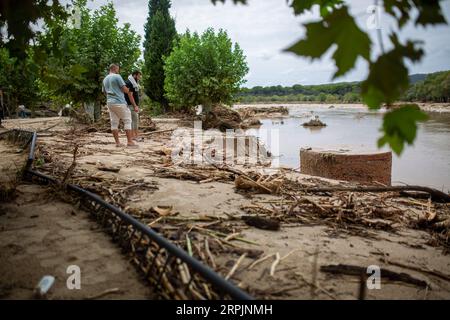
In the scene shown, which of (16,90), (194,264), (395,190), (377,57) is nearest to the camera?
(377,57)

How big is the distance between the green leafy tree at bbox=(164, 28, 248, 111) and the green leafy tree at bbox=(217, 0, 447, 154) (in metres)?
24.2

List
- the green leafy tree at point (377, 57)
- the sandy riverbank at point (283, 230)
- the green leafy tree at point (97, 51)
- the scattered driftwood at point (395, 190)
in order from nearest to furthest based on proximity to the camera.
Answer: the green leafy tree at point (377, 57) → the sandy riverbank at point (283, 230) → the scattered driftwood at point (395, 190) → the green leafy tree at point (97, 51)

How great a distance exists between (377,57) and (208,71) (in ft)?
83.9

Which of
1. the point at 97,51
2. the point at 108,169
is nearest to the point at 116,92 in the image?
the point at 108,169

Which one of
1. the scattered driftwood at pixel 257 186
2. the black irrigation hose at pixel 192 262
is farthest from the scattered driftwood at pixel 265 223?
the scattered driftwood at pixel 257 186

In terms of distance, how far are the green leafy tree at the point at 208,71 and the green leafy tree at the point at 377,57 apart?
24202 millimetres

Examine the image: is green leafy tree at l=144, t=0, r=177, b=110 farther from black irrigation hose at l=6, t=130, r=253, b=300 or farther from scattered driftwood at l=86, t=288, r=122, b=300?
scattered driftwood at l=86, t=288, r=122, b=300

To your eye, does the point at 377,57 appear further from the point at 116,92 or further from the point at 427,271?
the point at 116,92

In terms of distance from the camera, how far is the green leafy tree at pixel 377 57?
1065mm

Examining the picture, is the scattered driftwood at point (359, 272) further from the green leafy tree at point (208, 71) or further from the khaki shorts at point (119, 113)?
the green leafy tree at point (208, 71)

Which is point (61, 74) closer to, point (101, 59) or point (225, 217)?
point (225, 217)

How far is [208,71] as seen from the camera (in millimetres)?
25625

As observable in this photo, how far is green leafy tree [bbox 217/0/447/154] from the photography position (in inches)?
41.9

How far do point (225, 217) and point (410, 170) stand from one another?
11.5 metres
